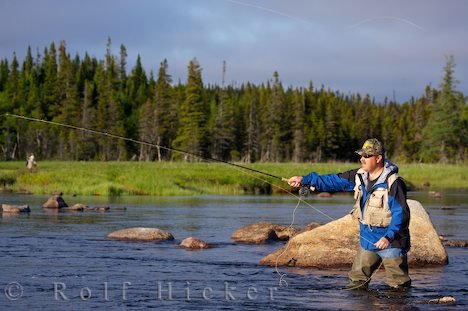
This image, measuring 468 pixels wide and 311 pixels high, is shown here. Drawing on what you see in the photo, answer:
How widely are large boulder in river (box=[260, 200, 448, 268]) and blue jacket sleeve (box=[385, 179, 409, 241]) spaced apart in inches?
167

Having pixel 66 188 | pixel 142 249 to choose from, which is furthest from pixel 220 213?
pixel 66 188

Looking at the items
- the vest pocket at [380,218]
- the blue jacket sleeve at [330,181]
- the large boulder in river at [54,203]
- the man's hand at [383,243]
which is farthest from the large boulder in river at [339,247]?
the large boulder in river at [54,203]

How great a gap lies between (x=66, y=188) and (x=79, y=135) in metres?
57.2

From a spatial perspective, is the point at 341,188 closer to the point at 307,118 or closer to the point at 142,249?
the point at 142,249

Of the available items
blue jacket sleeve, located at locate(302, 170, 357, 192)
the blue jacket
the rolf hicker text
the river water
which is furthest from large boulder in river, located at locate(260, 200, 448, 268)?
blue jacket sleeve, located at locate(302, 170, 357, 192)

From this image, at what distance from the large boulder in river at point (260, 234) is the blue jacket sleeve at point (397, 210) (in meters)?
8.02

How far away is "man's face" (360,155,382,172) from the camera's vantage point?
891 cm

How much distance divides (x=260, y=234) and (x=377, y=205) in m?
8.20

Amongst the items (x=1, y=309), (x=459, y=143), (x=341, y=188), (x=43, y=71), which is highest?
(x=43, y=71)

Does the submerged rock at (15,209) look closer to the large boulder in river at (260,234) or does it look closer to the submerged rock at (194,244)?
the large boulder in river at (260,234)

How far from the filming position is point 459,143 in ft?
292

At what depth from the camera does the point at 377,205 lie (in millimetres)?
8844

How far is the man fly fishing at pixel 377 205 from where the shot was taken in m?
8.78

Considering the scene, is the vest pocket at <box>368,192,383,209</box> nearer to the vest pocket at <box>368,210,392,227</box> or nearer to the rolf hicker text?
the vest pocket at <box>368,210,392,227</box>
